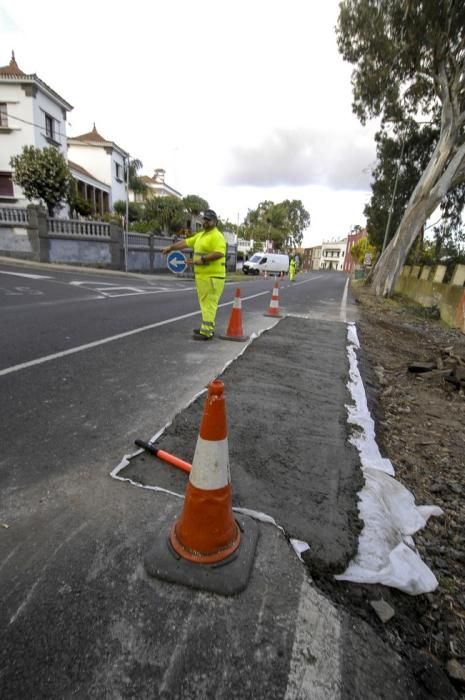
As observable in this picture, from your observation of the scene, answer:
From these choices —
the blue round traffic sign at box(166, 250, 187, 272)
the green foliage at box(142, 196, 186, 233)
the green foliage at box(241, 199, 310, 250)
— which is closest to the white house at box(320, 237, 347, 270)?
the green foliage at box(241, 199, 310, 250)

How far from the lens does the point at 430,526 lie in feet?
7.14

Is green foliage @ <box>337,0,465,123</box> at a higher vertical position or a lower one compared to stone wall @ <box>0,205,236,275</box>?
higher

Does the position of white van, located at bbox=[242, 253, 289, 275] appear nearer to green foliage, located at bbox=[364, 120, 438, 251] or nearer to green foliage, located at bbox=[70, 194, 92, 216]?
green foliage, located at bbox=[364, 120, 438, 251]

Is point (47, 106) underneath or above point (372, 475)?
above

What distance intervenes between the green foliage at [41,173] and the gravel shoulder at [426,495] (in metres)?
22.2

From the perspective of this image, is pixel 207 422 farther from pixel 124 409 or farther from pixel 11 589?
pixel 124 409

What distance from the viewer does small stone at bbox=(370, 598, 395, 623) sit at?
58.1 inches

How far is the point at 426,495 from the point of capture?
2.47 meters

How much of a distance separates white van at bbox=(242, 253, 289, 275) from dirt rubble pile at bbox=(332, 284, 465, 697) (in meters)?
32.1

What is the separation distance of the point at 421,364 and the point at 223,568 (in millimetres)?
4620

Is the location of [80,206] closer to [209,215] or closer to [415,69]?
[415,69]

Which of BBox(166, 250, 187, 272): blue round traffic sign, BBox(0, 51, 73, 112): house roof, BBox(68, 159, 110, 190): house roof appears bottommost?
BBox(166, 250, 187, 272): blue round traffic sign

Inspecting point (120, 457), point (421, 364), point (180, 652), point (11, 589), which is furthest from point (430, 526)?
point (421, 364)

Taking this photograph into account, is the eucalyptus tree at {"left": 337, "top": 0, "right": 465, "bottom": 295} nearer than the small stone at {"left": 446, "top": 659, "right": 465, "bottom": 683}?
No
